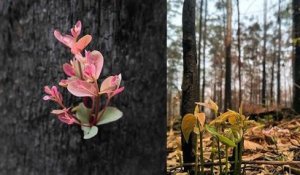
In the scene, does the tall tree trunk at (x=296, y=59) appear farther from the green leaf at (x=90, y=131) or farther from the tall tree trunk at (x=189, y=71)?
the green leaf at (x=90, y=131)

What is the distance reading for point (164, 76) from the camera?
2.84 ft

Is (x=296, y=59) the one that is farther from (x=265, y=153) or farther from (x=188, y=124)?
(x=188, y=124)

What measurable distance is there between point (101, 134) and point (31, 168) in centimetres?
14

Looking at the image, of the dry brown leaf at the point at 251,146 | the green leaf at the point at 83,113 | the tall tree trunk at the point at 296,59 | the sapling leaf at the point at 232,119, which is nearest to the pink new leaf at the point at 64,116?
the green leaf at the point at 83,113

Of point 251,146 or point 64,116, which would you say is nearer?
point 64,116

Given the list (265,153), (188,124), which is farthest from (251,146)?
(188,124)

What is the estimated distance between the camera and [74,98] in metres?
0.77

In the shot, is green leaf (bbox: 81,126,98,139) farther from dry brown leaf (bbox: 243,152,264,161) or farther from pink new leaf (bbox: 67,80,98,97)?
dry brown leaf (bbox: 243,152,264,161)

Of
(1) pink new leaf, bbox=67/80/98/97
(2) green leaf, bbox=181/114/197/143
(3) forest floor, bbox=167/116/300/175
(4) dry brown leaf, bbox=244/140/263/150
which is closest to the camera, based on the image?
(1) pink new leaf, bbox=67/80/98/97

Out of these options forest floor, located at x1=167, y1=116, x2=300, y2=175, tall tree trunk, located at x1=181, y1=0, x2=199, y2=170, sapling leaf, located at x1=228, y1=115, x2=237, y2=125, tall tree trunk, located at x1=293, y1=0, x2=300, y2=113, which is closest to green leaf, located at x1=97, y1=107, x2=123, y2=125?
sapling leaf, located at x1=228, y1=115, x2=237, y2=125

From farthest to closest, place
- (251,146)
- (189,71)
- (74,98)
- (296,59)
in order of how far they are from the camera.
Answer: (296,59) → (251,146) → (189,71) → (74,98)

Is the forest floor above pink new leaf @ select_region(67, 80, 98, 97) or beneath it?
beneath

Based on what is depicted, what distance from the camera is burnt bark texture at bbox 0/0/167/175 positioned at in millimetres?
764

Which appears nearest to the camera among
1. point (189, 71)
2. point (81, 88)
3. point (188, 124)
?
point (81, 88)
